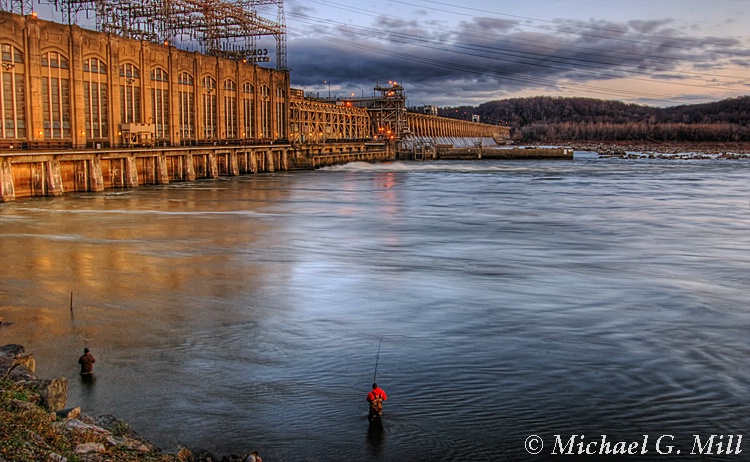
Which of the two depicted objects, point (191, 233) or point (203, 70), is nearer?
point (191, 233)

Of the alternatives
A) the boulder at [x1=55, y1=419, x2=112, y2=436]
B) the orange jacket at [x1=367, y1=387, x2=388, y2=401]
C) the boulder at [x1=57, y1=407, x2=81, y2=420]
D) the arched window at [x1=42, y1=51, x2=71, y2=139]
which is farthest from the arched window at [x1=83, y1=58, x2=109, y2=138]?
the boulder at [x1=55, y1=419, x2=112, y2=436]

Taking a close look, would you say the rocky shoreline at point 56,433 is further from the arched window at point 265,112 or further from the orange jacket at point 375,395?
the arched window at point 265,112

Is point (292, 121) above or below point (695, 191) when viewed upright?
→ above

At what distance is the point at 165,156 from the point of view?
7894 centimetres

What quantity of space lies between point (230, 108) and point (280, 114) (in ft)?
50.3

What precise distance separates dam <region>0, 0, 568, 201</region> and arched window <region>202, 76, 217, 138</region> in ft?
0.41

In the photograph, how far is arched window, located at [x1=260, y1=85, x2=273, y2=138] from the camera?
10650 centimetres

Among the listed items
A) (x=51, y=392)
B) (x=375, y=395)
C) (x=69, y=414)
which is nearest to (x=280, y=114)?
(x=375, y=395)

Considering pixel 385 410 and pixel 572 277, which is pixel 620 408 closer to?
pixel 385 410

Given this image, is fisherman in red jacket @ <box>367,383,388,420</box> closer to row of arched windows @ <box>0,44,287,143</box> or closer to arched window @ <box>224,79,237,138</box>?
row of arched windows @ <box>0,44,287,143</box>

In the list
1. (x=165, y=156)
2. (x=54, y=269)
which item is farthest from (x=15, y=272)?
(x=165, y=156)

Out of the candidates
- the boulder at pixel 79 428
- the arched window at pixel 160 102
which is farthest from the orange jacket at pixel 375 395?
the arched window at pixel 160 102

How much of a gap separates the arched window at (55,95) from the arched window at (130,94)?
814 centimetres

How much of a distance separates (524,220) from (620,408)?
3583 cm
